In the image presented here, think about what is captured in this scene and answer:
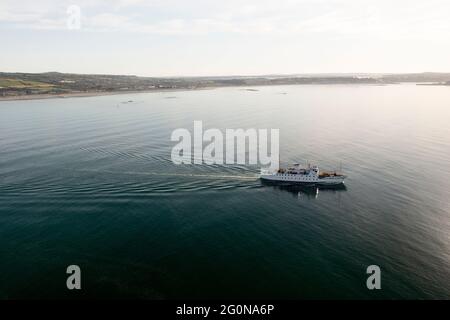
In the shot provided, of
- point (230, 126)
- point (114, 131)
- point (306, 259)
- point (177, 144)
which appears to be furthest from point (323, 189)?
point (114, 131)

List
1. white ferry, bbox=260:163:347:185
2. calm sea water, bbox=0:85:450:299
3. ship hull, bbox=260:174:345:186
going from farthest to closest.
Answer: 1. ship hull, bbox=260:174:345:186
2. white ferry, bbox=260:163:347:185
3. calm sea water, bbox=0:85:450:299

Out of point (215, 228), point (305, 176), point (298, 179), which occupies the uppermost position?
point (305, 176)

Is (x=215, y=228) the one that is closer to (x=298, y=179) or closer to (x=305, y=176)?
(x=298, y=179)

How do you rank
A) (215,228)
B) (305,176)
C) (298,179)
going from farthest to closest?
(298,179)
(305,176)
(215,228)

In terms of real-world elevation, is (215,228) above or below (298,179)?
below

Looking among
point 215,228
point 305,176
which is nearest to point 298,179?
point 305,176

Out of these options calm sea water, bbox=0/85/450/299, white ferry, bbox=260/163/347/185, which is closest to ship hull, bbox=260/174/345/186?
white ferry, bbox=260/163/347/185

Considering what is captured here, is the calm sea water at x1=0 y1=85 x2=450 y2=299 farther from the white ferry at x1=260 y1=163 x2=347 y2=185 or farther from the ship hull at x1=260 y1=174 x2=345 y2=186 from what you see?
the white ferry at x1=260 y1=163 x2=347 y2=185

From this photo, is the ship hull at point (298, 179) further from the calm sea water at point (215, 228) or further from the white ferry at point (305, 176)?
the calm sea water at point (215, 228)

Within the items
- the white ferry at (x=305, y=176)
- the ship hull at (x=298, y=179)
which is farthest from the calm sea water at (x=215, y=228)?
the white ferry at (x=305, y=176)
